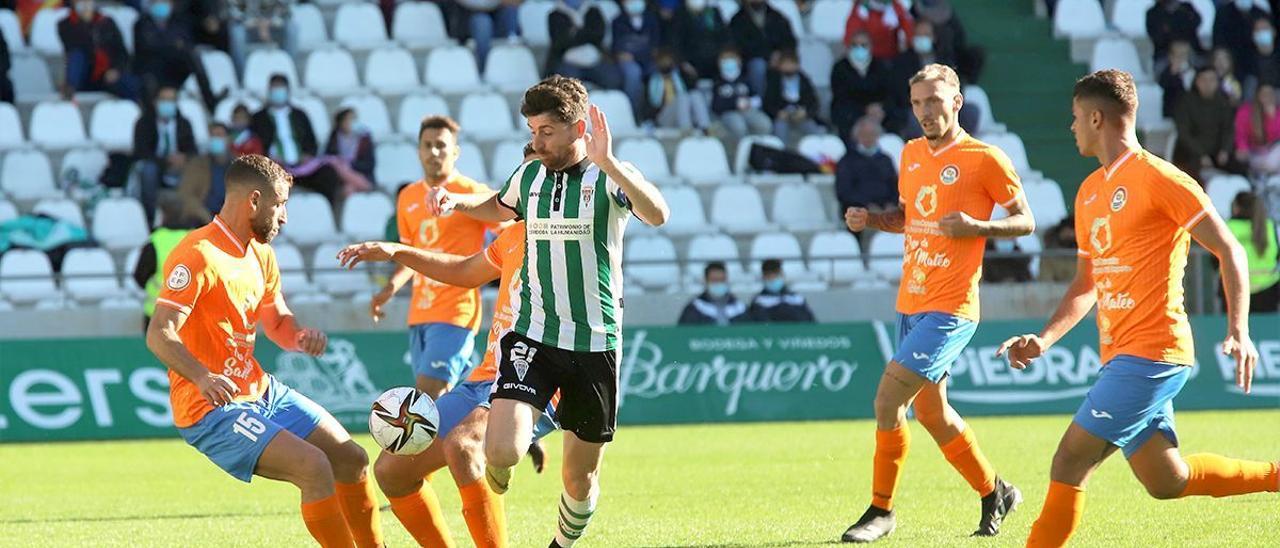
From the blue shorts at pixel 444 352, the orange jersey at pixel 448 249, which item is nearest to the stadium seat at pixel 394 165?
the orange jersey at pixel 448 249

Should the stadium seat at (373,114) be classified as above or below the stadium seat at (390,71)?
below

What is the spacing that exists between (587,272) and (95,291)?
11250 mm

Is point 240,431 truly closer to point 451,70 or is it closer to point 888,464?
point 888,464

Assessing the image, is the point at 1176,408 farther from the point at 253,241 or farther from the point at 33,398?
the point at 253,241

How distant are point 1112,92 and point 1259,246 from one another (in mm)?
11094

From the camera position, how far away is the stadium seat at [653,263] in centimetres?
1694

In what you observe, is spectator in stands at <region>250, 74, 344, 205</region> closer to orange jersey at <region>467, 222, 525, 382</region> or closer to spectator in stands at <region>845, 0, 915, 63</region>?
spectator in stands at <region>845, 0, 915, 63</region>

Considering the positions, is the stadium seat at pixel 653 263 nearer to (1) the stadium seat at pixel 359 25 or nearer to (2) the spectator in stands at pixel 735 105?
(2) the spectator in stands at pixel 735 105

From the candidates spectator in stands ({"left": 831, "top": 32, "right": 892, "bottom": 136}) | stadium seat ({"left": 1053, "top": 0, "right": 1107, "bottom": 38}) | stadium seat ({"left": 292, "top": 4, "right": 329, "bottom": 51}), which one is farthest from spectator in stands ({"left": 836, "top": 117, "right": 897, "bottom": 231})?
stadium seat ({"left": 292, "top": 4, "right": 329, "bottom": 51})

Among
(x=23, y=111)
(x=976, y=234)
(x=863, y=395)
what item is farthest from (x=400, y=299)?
(x=976, y=234)

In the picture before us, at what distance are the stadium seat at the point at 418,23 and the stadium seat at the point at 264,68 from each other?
146cm

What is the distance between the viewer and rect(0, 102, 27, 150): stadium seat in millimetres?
18875

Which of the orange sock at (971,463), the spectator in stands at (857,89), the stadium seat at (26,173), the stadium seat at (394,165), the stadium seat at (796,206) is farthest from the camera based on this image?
the spectator in stands at (857,89)

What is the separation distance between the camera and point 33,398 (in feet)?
50.3
